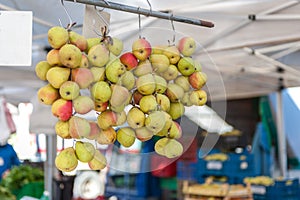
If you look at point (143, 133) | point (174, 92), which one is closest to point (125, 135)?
point (143, 133)

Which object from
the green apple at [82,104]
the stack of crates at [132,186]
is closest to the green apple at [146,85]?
the green apple at [82,104]

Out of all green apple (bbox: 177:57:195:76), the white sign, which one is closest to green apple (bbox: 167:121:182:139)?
green apple (bbox: 177:57:195:76)

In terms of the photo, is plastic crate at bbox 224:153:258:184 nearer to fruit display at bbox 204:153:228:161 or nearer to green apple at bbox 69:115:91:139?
fruit display at bbox 204:153:228:161

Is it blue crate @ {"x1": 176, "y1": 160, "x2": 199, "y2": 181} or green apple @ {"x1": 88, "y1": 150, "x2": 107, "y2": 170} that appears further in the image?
blue crate @ {"x1": 176, "y1": 160, "x2": 199, "y2": 181}

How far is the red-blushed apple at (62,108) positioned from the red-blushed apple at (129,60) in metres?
0.14

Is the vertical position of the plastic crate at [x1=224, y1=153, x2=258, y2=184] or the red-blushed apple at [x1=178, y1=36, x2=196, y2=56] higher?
the red-blushed apple at [x1=178, y1=36, x2=196, y2=56]

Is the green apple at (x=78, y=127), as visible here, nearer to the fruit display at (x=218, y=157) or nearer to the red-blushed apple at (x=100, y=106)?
the red-blushed apple at (x=100, y=106)

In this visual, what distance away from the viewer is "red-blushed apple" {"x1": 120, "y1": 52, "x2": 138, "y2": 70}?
0.85 meters

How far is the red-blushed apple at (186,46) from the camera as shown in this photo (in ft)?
3.03

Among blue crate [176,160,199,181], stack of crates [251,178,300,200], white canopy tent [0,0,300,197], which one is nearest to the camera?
white canopy tent [0,0,300,197]

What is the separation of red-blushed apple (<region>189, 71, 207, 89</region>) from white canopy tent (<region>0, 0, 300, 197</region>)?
42 millimetres

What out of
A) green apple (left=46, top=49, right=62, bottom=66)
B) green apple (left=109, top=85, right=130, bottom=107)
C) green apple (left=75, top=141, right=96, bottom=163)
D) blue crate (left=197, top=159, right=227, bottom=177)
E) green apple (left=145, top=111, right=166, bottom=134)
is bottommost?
blue crate (left=197, top=159, right=227, bottom=177)

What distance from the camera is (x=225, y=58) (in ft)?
11.8

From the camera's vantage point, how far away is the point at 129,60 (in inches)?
33.7
